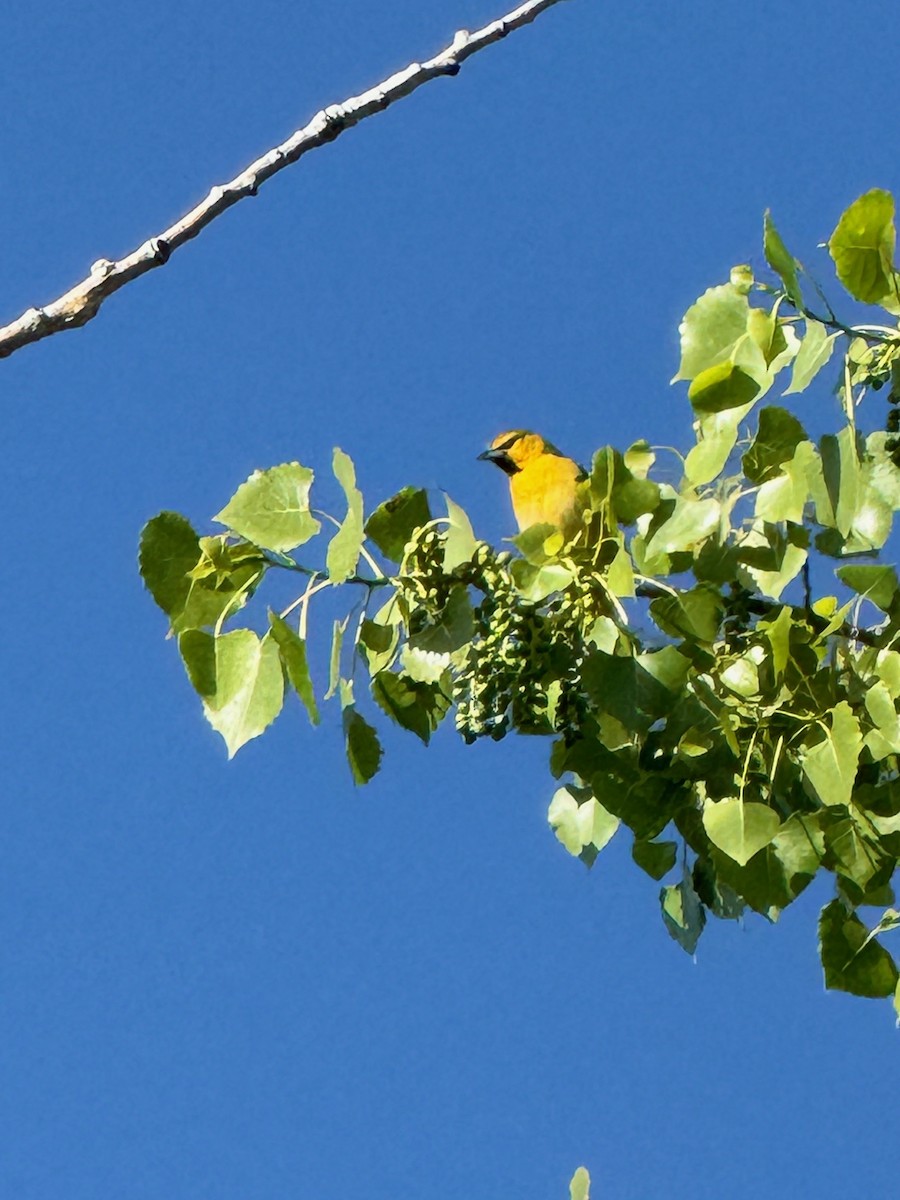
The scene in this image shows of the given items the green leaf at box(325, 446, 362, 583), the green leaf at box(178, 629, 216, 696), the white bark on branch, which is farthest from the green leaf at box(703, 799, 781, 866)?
the white bark on branch

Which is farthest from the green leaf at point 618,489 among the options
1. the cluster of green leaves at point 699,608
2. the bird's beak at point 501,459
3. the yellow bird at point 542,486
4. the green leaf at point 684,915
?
the bird's beak at point 501,459

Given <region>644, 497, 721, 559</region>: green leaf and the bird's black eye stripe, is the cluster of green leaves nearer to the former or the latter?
<region>644, 497, 721, 559</region>: green leaf

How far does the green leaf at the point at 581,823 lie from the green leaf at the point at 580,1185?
0.96m

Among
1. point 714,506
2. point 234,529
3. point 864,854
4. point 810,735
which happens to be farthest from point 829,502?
point 234,529

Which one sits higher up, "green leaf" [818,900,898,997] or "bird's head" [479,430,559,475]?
"bird's head" [479,430,559,475]

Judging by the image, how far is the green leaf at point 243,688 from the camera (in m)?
2.85

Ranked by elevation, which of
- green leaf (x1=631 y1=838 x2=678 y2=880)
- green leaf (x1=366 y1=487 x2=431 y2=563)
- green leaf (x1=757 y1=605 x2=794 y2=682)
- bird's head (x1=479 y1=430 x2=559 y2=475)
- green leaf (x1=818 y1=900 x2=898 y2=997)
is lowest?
green leaf (x1=818 y1=900 x2=898 y2=997)

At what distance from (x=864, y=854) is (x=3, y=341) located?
1581 mm

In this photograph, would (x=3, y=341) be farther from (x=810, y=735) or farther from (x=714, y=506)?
(x=810, y=735)

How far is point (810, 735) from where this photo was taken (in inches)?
115

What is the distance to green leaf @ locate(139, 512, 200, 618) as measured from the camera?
2.93 metres

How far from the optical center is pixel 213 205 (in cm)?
229

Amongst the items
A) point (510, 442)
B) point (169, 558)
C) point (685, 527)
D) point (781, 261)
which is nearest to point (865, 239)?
point (781, 261)

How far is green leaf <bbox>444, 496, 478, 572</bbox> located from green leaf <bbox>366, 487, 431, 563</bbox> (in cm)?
5
